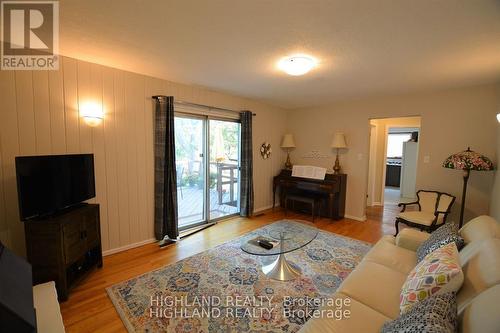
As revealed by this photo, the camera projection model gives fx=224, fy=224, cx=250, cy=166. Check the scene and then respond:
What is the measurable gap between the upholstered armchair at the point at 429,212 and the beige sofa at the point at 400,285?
126 cm

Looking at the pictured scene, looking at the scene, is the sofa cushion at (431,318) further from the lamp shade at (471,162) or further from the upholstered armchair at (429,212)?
the lamp shade at (471,162)

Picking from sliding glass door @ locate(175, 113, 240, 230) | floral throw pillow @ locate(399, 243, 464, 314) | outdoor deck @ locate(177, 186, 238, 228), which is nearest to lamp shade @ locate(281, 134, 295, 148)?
sliding glass door @ locate(175, 113, 240, 230)

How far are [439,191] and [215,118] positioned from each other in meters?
3.85

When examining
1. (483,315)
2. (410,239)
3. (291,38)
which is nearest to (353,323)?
(483,315)

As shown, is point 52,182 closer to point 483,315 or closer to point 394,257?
point 483,315

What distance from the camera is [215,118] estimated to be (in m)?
3.97

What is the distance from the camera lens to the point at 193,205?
3.96 meters

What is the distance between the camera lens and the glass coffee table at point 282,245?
224 cm

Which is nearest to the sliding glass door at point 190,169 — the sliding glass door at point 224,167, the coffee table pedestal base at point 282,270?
the sliding glass door at point 224,167

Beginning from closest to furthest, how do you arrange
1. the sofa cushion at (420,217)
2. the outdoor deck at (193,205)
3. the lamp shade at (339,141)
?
1. the sofa cushion at (420,217)
2. the outdoor deck at (193,205)
3. the lamp shade at (339,141)

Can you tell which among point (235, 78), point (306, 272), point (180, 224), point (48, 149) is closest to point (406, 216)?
point (306, 272)

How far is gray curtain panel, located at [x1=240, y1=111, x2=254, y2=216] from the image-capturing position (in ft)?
14.2

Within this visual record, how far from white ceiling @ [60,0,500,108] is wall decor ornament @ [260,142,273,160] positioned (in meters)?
1.88

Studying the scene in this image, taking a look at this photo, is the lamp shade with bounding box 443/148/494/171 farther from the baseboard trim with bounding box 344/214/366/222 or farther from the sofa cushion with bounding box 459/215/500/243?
the baseboard trim with bounding box 344/214/366/222
